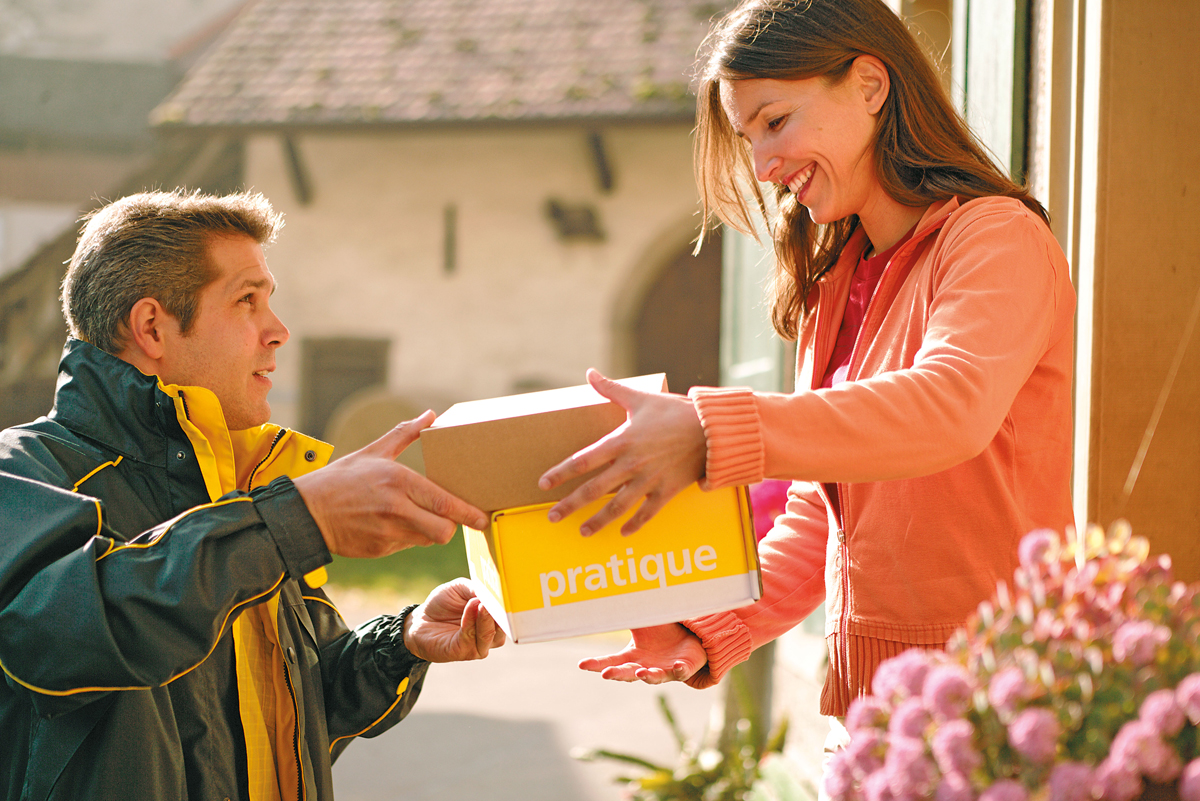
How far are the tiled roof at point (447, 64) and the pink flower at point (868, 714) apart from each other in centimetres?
842

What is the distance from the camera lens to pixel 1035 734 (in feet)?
2.32

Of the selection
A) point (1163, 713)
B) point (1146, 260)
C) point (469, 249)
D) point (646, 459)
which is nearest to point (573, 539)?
point (646, 459)

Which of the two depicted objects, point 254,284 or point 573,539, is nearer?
point 573,539

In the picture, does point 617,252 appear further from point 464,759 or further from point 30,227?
point 30,227

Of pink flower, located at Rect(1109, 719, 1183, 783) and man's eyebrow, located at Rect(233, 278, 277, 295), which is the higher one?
man's eyebrow, located at Rect(233, 278, 277, 295)

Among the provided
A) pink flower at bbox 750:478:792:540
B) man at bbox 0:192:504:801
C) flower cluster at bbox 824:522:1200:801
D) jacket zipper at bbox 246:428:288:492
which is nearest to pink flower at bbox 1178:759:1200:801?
flower cluster at bbox 824:522:1200:801

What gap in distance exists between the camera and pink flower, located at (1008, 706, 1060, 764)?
706 mm

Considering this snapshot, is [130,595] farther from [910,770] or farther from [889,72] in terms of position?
[889,72]

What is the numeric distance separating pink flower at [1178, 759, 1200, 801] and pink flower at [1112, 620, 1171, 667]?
76mm

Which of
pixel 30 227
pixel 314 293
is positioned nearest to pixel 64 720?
pixel 314 293

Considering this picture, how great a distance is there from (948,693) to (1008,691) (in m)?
0.04

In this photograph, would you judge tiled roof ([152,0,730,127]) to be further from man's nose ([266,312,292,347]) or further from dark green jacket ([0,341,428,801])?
dark green jacket ([0,341,428,801])

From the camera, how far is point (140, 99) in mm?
13969

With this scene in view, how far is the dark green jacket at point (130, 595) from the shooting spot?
1202mm
